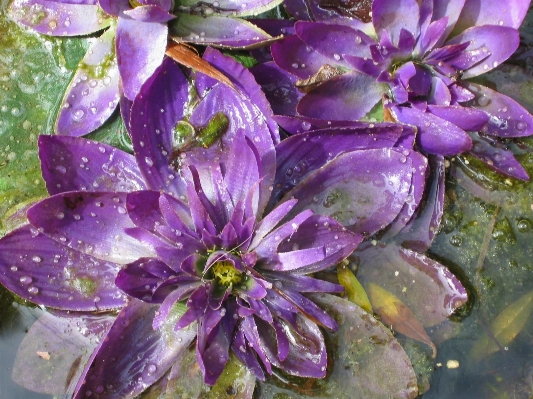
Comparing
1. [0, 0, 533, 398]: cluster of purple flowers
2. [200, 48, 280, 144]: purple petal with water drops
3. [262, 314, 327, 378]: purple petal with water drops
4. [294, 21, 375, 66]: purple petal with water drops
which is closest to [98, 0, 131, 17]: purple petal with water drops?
[0, 0, 533, 398]: cluster of purple flowers

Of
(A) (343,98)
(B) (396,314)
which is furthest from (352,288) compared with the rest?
(A) (343,98)

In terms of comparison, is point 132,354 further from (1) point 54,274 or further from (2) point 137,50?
(2) point 137,50

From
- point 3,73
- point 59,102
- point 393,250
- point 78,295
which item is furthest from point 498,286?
point 3,73

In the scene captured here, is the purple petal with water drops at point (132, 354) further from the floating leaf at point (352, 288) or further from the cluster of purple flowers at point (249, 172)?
the floating leaf at point (352, 288)

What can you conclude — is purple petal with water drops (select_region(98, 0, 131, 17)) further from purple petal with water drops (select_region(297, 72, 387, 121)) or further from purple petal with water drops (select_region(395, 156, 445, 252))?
purple petal with water drops (select_region(395, 156, 445, 252))

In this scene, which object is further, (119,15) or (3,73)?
(3,73)

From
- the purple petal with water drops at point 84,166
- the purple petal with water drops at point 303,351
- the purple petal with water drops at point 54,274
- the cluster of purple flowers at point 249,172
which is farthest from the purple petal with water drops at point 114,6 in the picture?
the purple petal with water drops at point 303,351

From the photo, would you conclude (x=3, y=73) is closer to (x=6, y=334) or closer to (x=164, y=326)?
(x=6, y=334)
